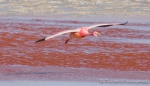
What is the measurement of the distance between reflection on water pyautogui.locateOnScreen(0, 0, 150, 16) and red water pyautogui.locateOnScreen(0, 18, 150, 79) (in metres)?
3.08

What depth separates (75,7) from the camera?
2080 centimetres

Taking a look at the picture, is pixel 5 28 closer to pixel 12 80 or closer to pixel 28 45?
pixel 28 45

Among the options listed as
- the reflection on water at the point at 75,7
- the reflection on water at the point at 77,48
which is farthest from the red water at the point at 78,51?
the reflection on water at the point at 75,7

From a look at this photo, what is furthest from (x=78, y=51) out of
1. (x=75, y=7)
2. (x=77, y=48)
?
(x=75, y=7)

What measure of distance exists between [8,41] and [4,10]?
5.88 m

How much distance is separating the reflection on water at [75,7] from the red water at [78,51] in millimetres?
3075

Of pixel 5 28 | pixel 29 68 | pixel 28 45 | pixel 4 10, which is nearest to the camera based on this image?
pixel 29 68

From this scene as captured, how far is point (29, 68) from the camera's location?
11734 millimetres

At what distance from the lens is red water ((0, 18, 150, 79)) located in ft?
38.6

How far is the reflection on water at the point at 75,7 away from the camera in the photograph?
64.6ft

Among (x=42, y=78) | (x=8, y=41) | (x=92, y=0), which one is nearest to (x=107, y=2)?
(x=92, y=0)

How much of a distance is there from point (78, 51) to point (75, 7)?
7752 millimetres

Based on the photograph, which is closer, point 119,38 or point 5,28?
point 119,38

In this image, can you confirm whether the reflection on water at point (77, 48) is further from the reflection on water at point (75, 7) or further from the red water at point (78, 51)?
the reflection on water at point (75, 7)
